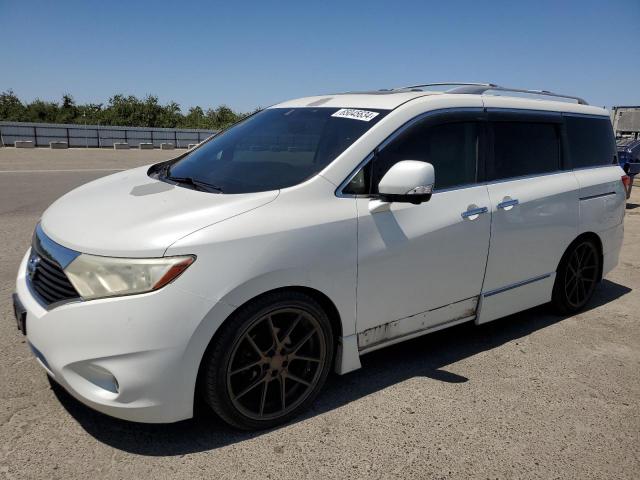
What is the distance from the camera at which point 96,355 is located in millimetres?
2229

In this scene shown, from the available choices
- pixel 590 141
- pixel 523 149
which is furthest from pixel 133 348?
pixel 590 141

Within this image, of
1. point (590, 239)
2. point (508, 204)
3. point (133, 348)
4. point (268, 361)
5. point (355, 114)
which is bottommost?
point (268, 361)

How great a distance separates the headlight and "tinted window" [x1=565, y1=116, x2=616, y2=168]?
345 centimetres

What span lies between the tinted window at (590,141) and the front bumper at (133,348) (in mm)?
3384

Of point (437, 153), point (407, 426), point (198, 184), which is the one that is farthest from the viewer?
point (437, 153)

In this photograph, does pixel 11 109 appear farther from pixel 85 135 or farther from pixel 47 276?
pixel 47 276

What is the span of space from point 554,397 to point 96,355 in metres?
2.61

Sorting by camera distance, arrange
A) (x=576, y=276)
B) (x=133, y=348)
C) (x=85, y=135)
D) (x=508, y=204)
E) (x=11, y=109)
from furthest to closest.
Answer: (x=11, y=109) < (x=85, y=135) < (x=576, y=276) < (x=508, y=204) < (x=133, y=348)

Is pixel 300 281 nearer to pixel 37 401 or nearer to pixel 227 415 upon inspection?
pixel 227 415

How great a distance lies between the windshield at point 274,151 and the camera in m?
2.87

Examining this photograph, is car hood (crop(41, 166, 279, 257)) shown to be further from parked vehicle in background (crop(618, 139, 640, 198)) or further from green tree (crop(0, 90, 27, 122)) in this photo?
green tree (crop(0, 90, 27, 122))

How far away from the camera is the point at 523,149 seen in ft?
12.5

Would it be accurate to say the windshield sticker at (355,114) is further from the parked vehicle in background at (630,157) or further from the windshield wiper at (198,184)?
the parked vehicle in background at (630,157)

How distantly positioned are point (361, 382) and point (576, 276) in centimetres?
232
